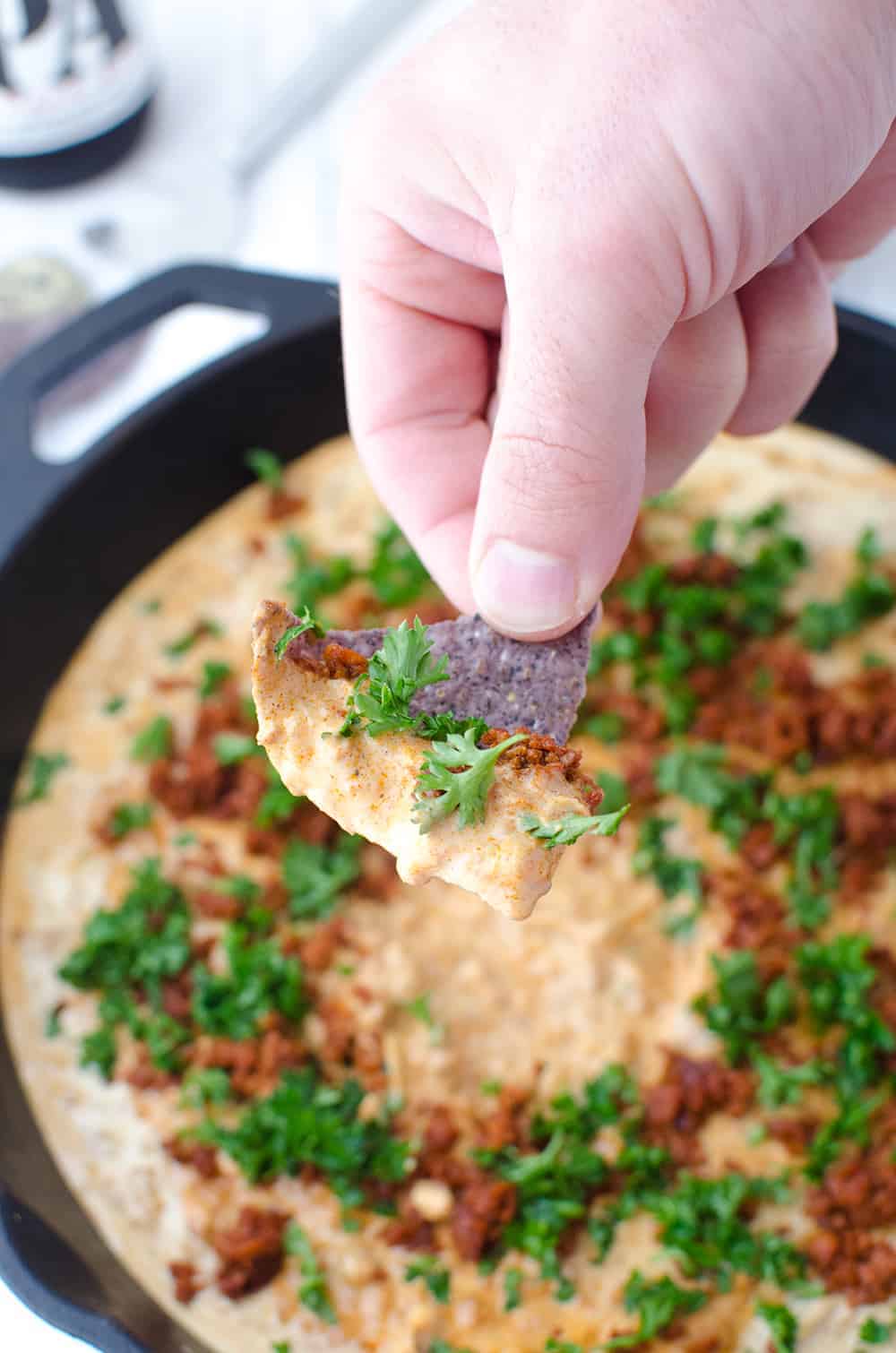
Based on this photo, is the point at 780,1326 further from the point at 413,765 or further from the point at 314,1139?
the point at 413,765

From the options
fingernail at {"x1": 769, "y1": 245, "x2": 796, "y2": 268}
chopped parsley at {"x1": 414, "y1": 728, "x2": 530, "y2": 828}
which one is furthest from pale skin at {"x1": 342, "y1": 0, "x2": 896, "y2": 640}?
fingernail at {"x1": 769, "y1": 245, "x2": 796, "y2": 268}

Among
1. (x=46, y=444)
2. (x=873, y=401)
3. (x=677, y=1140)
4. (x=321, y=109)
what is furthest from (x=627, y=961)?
(x=321, y=109)

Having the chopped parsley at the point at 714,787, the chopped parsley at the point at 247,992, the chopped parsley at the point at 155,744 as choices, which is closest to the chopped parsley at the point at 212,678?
the chopped parsley at the point at 155,744

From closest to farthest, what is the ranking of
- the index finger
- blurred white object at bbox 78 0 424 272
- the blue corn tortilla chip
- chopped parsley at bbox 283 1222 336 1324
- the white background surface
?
the blue corn tortilla chip, the index finger, chopped parsley at bbox 283 1222 336 1324, the white background surface, blurred white object at bbox 78 0 424 272

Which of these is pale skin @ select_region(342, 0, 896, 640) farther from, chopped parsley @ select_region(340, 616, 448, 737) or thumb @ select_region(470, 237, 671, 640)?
chopped parsley @ select_region(340, 616, 448, 737)

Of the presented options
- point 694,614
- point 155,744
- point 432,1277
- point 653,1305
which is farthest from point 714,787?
point 155,744

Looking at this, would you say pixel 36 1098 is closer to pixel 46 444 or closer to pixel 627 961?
pixel 627 961
